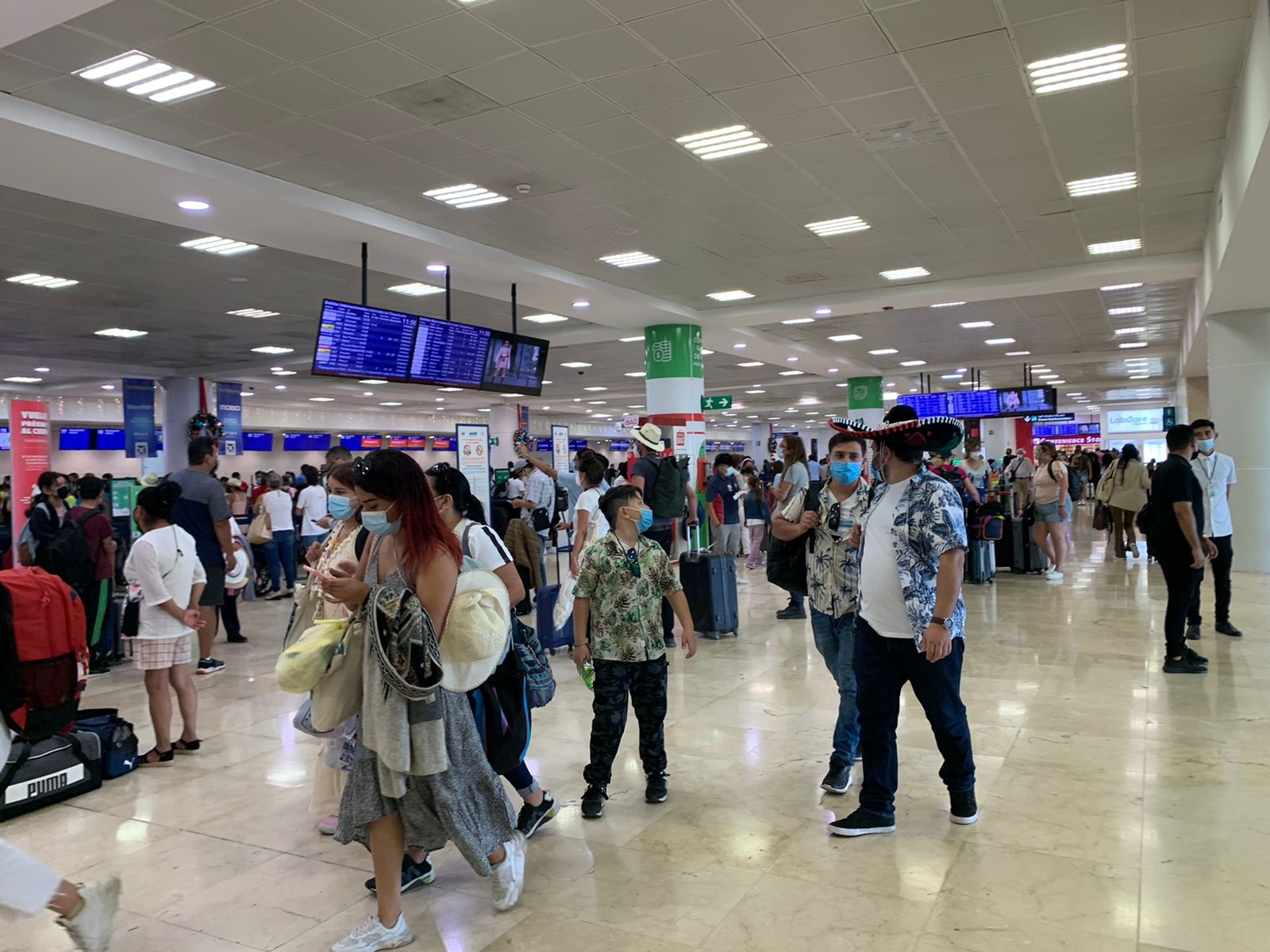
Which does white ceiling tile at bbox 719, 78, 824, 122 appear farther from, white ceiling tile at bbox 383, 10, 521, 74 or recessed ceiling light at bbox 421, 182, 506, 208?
recessed ceiling light at bbox 421, 182, 506, 208

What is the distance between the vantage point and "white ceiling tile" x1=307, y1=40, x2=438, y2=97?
4.92 m

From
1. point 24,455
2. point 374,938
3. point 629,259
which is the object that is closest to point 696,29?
point 374,938

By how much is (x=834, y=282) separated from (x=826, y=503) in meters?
7.77

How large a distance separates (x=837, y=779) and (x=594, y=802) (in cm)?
111

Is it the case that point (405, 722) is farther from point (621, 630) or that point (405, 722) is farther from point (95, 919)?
point (621, 630)

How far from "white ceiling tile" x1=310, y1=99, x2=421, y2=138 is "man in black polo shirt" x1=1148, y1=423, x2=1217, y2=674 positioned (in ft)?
17.8

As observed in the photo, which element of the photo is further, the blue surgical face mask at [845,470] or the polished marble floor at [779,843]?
the blue surgical face mask at [845,470]

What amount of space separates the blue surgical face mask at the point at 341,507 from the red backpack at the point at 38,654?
95 centimetres

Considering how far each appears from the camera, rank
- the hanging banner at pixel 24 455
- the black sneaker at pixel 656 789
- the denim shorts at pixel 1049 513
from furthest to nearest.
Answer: the denim shorts at pixel 1049 513
the hanging banner at pixel 24 455
the black sneaker at pixel 656 789

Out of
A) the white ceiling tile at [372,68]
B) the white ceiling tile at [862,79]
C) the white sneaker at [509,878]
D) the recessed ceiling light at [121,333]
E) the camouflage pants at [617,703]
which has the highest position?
the white ceiling tile at [372,68]

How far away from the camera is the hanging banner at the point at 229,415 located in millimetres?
19344

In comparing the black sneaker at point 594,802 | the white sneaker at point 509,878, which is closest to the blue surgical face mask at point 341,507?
the white sneaker at point 509,878

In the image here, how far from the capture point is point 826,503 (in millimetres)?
4164

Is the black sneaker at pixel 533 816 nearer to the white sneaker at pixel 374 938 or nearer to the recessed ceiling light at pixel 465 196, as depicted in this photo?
the white sneaker at pixel 374 938
